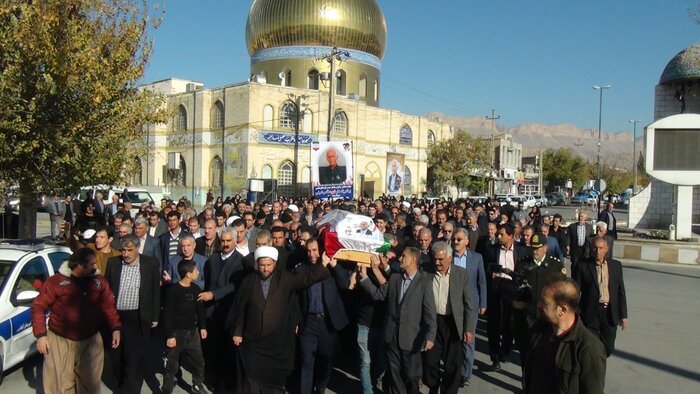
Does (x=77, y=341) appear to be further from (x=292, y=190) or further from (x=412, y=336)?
(x=292, y=190)

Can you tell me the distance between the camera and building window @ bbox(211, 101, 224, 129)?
1532 inches

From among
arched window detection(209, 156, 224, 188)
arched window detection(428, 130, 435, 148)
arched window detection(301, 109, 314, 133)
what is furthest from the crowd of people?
arched window detection(428, 130, 435, 148)

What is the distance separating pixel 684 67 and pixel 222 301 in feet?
80.7

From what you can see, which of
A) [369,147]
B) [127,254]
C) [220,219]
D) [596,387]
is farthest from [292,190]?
[596,387]

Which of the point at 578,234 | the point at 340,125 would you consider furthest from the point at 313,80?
the point at 578,234

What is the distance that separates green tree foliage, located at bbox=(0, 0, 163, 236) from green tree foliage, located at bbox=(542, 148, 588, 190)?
72141mm

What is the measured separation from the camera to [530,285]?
20.6 ft

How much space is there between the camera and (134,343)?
19.2 ft

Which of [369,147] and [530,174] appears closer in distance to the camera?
[369,147]

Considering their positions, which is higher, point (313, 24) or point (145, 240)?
point (313, 24)

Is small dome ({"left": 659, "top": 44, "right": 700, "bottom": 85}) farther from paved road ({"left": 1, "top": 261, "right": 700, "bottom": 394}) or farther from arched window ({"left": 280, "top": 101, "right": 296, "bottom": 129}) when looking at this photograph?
arched window ({"left": 280, "top": 101, "right": 296, "bottom": 129})

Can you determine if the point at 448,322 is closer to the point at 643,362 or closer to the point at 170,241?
the point at 643,362

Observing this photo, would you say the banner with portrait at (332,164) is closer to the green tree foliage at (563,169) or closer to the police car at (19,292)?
the police car at (19,292)

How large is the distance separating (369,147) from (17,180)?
110ft
